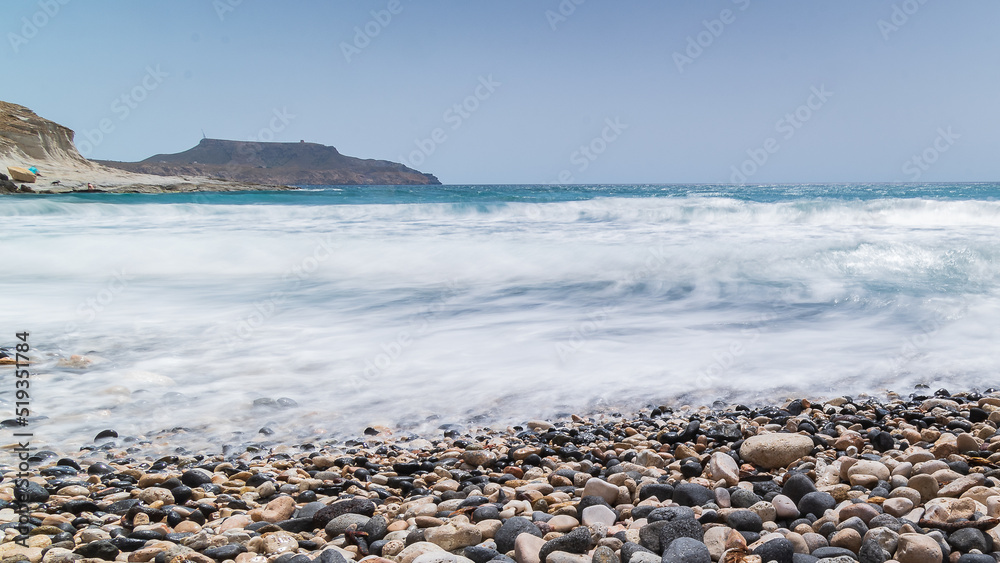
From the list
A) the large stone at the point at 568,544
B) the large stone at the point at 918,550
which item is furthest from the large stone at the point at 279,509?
the large stone at the point at 918,550

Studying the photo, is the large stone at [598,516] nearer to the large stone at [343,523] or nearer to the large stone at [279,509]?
the large stone at [343,523]

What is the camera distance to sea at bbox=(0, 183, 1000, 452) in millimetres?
3824

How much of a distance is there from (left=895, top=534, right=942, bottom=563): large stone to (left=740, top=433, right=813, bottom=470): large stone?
2.90ft

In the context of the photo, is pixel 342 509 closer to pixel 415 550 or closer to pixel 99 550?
pixel 415 550

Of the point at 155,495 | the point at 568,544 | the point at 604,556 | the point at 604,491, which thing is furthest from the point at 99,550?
the point at 604,491

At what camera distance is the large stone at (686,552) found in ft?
6.00

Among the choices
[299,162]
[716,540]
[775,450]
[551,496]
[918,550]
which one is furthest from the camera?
[299,162]

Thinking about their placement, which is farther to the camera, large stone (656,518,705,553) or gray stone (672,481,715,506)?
gray stone (672,481,715,506)

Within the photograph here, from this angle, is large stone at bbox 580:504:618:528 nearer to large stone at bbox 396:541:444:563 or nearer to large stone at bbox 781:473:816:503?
large stone at bbox 396:541:444:563

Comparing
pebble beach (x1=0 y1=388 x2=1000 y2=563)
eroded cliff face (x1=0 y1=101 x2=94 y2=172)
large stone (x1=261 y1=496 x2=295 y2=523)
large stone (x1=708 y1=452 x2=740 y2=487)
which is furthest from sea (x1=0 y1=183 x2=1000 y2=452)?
eroded cliff face (x1=0 y1=101 x2=94 y2=172)

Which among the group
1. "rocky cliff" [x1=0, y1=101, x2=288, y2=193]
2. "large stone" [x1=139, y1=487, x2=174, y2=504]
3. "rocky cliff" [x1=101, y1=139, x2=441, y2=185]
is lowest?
"large stone" [x1=139, y1=487, x2=174, y2=504]

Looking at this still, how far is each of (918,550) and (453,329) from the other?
4.55 m

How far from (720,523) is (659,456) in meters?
0.72

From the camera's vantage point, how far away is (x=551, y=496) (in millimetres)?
2469
